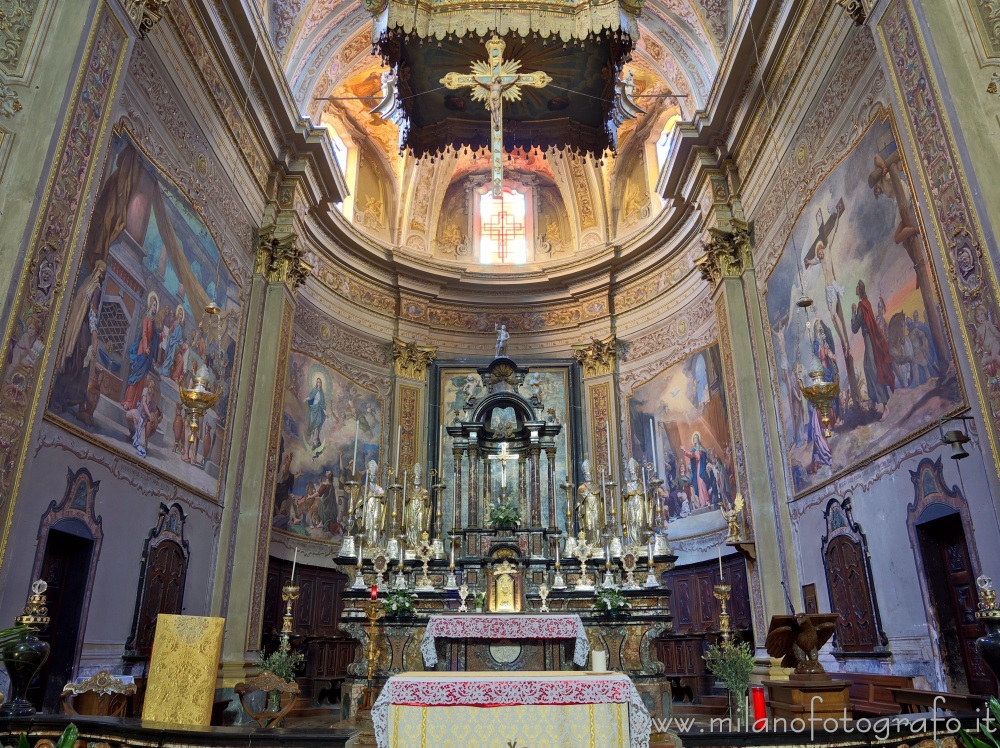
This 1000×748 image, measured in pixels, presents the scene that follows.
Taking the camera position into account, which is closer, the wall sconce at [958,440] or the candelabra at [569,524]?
the wall sconce at [958,440]

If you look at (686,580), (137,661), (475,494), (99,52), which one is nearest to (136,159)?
(99,52)

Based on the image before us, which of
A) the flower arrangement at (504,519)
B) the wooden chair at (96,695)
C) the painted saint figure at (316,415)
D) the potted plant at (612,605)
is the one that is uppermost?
the painted saint figure at (316,415)

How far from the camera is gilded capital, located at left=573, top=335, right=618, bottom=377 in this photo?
1848 centimetres

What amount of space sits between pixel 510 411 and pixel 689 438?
13.1 ft

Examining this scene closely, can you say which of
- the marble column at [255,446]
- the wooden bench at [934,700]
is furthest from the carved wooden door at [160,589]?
the wooden bench at [934,700]

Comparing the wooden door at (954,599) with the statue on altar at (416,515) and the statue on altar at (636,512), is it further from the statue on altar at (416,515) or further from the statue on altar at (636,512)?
the statue on altar at (416,515)

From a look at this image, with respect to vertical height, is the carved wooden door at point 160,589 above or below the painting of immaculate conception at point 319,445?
below

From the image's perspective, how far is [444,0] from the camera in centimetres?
1127

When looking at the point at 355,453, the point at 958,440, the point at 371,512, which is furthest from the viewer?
the point at 355,453

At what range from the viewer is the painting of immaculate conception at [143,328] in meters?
8.29

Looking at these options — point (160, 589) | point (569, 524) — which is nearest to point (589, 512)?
point (569, 524)

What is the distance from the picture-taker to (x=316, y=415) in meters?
15.9

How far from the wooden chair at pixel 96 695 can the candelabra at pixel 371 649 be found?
10.5 feet

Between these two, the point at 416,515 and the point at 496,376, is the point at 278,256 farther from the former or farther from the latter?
the point at 416,515
